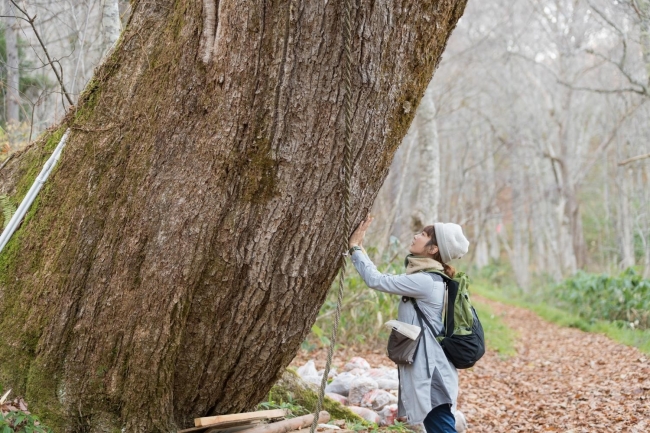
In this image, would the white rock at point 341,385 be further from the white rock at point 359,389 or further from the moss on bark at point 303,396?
the moss on bark at point 303,396

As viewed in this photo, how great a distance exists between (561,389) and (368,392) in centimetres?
324

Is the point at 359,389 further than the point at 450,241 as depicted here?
Yes

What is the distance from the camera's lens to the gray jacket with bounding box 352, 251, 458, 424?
3.69 meters

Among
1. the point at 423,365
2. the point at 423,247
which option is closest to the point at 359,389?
the point at 423,365

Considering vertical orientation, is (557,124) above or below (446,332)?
above

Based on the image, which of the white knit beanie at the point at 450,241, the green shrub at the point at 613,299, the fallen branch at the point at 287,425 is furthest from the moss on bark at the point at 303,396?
the green shrub at the point at 613,299

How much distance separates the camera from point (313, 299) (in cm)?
333

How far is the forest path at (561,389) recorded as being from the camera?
5.86 meters

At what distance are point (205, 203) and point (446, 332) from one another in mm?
1777

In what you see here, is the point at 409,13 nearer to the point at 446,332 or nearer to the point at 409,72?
the point at 409,72

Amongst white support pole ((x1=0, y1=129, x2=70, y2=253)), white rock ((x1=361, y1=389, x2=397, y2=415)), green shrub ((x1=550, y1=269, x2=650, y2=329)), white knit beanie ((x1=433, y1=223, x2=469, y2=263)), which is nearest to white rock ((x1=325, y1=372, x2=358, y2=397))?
white rock ((x1=361, y1=389, x2=397, y2=415))

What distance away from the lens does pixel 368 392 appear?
5.65 m

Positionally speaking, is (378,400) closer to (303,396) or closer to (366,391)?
(366,391)

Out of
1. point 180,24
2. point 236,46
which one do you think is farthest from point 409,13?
point 180,24
